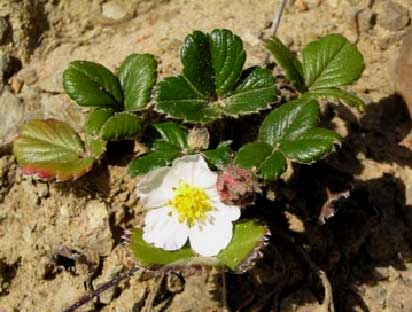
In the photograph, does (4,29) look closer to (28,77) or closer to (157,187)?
(28,77)

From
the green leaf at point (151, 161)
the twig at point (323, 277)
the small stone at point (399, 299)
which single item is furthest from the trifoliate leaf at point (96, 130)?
the small stone at point (399, 299)

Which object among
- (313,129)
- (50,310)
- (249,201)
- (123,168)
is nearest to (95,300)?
(50,310)

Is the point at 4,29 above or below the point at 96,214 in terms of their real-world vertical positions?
above

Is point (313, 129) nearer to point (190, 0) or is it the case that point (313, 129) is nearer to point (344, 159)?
point (344, 159)

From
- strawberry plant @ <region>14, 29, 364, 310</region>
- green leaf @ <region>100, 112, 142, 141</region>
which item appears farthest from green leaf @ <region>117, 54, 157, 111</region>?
green leaf @ <region>100, 112, 142, 141</region>

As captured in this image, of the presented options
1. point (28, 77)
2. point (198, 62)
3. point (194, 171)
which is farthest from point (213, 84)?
point (28, 77)

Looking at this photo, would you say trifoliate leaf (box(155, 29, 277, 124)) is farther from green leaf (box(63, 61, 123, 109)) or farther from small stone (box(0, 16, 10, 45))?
small stone (box(0, 16, 10, 45))
